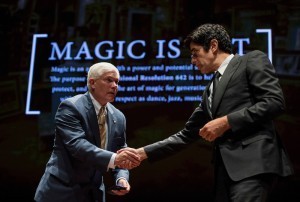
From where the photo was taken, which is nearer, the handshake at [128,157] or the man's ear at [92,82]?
the handshake at [128,157]

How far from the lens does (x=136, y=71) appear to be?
4223mm

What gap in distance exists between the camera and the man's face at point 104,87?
2646 mm

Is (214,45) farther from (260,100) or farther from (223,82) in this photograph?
(260,100)

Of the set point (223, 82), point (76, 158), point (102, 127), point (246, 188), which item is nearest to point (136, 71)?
point (102, 127)

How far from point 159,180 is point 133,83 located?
94 cm

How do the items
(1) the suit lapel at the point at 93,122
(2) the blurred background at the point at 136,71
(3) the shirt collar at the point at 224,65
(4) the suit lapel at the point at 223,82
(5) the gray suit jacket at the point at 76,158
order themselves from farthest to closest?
(2) the blurred background at the point at 136,71
(1) the suit lapel at the point at 93,122
(5) the gray suit jacket at the point at 76,158
(3) the shirt collar at the point at 224,65
(4) the suit lapel at the point at 223,82

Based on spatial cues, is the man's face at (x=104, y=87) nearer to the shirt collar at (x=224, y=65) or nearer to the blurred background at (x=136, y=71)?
the shirt collar at (x=224, y=65)

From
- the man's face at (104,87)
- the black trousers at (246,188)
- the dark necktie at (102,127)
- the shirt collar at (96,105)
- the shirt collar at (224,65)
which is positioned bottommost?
the black trousers at (246,188)

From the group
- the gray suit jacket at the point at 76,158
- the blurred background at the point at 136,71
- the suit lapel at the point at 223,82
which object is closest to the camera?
the suit lapel at the point at 223,82

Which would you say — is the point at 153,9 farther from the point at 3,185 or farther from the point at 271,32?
the point at 3,185

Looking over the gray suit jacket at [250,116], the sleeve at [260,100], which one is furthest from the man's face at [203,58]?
the sleeve at [260,100]

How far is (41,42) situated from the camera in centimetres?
449

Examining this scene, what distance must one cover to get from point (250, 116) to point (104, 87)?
1036mm

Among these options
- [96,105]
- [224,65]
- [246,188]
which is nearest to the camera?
[246,188]
